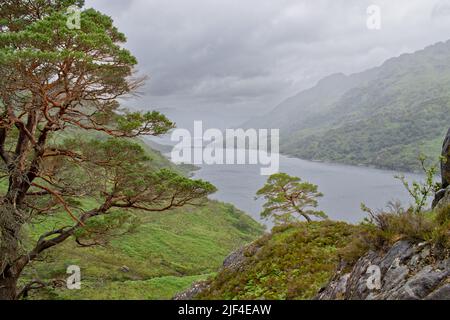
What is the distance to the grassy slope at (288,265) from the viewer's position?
9.69 metres

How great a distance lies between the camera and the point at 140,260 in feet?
146

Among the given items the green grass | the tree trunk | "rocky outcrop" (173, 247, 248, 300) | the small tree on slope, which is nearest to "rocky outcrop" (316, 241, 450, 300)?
"rocky outcrop" (173, 247, 248, 300)

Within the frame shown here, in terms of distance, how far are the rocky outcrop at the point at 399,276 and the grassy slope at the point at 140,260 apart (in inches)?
430

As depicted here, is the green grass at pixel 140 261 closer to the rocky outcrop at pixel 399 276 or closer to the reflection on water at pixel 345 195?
the rocky outcrop at pixel 399 276

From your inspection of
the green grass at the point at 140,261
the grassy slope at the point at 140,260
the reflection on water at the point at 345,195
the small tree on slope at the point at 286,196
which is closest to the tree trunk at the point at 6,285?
the green grass at the point at 140,261

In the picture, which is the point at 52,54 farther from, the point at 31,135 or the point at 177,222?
A: the point at 177,222

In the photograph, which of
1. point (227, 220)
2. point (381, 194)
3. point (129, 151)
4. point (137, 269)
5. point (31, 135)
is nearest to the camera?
point (31, 135)

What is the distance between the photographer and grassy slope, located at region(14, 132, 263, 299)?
81.3 feet

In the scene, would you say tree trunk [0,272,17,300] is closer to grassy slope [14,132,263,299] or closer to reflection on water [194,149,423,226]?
grassy slope [14,132,263,299]

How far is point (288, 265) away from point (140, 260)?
37.3 metres

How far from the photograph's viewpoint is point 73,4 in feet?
46.4

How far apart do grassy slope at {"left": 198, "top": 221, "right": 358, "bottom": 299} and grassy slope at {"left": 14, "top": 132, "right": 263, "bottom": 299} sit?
513cm
